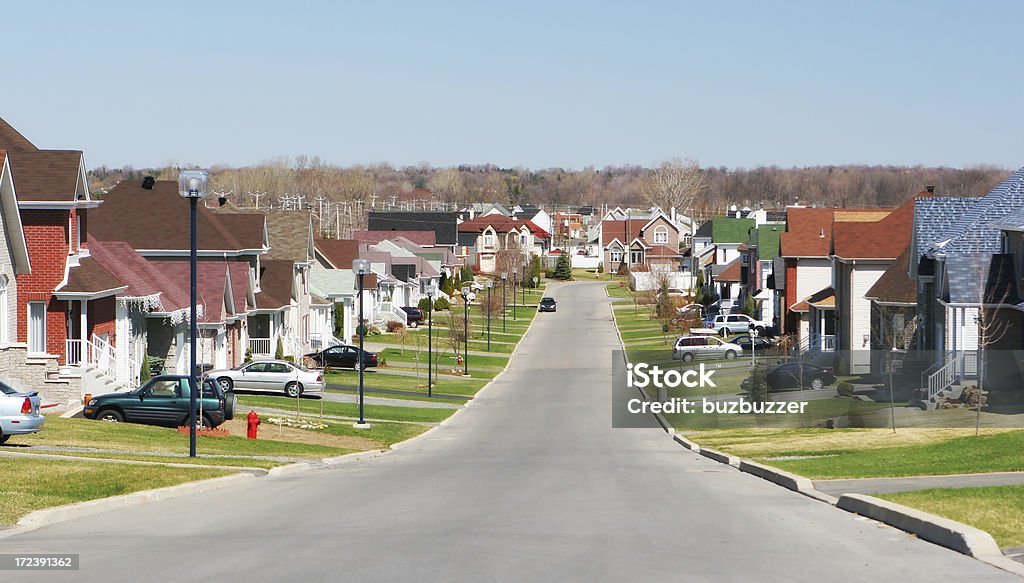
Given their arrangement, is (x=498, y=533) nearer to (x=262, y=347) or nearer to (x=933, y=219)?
→ (x=933, y=219)

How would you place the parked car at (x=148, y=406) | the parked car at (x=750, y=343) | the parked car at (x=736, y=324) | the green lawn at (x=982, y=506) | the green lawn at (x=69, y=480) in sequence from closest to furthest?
the green lawn at (x=982, y=506) < the green lawn at (x=69, y=480) < the parked car at (x=148, y=406) < the parked car at (x=750, y=343) < the parked car at (x=736, y=324)

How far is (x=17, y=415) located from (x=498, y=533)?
1323 cm

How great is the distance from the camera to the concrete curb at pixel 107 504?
48.9 ft

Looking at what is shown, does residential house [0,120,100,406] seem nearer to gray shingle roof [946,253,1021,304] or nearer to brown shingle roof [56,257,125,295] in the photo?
brown shingle roof [56,257,125,295]

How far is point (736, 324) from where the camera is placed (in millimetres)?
83000

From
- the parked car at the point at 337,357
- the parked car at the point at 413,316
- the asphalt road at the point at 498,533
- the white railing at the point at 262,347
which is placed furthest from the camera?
the parked car at the point at 413,316

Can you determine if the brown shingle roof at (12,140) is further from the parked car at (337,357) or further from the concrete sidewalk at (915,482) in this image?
the concrete sidewalk at (915,482)

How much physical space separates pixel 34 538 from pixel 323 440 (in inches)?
809

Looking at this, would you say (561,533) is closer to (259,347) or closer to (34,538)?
(34,538)

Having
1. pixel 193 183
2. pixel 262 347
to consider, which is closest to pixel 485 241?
pixel 262 347

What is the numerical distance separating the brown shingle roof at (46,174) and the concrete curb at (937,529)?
29053 mm

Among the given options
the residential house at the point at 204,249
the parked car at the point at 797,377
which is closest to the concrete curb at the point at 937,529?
the parked car at the point at 797,377

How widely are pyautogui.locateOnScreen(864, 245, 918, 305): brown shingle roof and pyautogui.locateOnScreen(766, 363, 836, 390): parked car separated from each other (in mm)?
4253

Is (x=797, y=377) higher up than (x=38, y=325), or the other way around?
(x=38, y=325)
